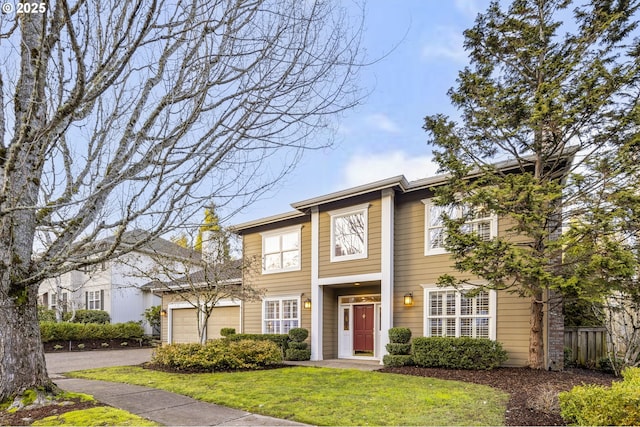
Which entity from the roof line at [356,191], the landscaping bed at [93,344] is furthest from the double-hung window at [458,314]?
the landscaping bed at [93,344]

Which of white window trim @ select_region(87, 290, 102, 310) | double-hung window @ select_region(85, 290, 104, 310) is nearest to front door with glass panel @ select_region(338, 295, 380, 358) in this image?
double-hung window @ select_region(85, 290, 104, 310)

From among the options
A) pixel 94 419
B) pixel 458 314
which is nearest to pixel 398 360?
pixel 458 314

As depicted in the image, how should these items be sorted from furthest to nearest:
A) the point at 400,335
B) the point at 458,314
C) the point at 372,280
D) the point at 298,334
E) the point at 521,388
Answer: the point at 298,334 < the point at 372,280 < the point at 400,335 < the point at 458,314 < the point at 521,388

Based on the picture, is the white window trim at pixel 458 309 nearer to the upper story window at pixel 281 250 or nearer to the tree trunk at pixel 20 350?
the upper story window at pixel 281 250

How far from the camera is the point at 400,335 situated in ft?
38.0

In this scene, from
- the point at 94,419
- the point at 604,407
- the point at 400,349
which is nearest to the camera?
the point at 604,407

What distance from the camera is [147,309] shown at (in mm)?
24094

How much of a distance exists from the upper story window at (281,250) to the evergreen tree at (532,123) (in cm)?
669

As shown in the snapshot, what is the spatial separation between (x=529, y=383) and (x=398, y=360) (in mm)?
3659

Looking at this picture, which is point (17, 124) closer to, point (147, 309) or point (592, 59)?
point (592, 59)

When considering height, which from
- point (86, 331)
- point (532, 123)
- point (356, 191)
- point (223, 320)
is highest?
point (532, 123)

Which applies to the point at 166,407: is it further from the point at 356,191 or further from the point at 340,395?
the point at 356,191

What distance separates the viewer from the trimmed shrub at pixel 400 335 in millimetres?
11578

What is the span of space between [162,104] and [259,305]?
12402 millimetres
